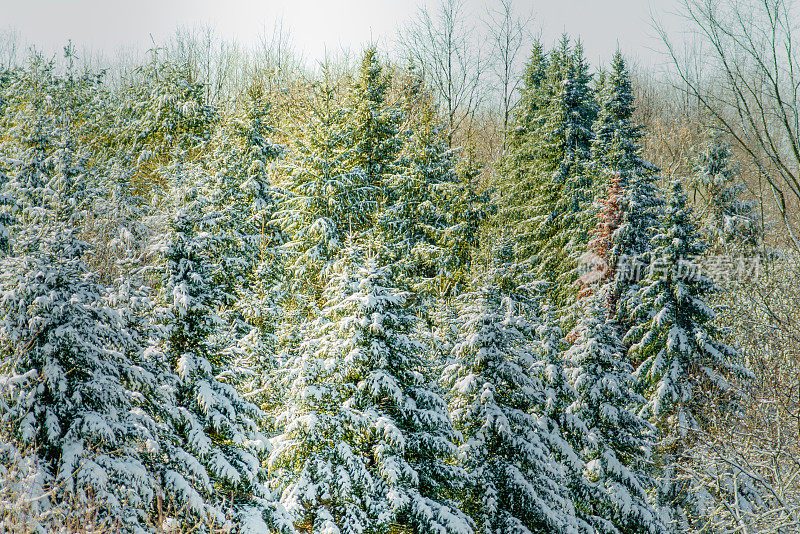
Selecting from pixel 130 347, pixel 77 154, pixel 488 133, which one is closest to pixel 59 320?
pixel 130 347

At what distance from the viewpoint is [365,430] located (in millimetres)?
12891

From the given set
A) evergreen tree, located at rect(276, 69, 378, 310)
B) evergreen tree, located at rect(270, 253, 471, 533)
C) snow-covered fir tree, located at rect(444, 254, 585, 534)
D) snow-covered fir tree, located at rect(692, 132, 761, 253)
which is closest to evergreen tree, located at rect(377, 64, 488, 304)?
evergreen tree, located at rect(276, 69, 378, 310)

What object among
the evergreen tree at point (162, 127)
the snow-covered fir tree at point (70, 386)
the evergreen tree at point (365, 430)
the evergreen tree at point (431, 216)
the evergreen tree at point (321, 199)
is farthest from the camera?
the evergreen tree at point (162, 127)

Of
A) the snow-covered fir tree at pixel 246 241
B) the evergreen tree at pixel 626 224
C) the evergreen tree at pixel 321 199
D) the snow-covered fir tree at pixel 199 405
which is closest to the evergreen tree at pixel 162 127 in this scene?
the snow-covered fir tree at pixel 246 241

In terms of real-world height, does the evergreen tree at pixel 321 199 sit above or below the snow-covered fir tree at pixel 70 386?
above

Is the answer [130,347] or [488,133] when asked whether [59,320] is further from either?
[488,133]

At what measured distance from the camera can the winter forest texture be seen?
1076 cm

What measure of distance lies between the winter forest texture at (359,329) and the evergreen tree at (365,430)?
0.21 feet

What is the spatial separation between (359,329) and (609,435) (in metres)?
8.35

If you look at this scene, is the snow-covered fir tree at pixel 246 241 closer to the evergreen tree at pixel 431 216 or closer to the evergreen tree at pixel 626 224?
the evergreen tree at pixel 431 216

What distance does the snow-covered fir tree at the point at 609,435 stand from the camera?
1595 centimetres

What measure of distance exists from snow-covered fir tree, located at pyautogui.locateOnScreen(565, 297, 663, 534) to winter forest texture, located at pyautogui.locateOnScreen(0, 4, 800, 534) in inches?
3.2

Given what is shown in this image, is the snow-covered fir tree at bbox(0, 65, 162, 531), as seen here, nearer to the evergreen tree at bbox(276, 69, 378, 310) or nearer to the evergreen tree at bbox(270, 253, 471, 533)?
the evergreen tree at bbox(270, 253, 471, 533)

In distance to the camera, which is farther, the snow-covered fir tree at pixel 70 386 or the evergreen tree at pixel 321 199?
the evergreen tree at pixel 321 199
